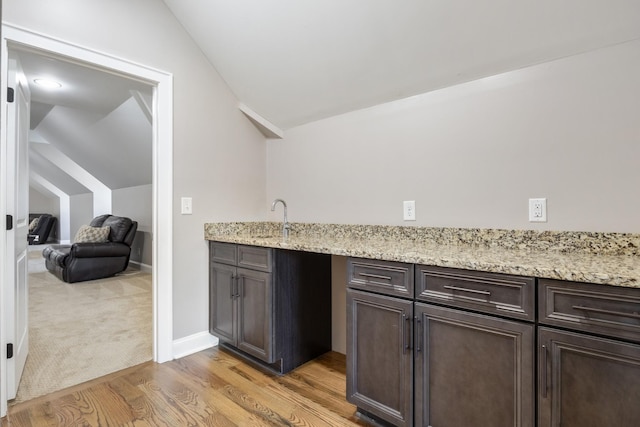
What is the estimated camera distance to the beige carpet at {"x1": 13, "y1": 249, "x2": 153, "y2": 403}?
7.48ft

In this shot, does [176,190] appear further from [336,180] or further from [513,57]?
[513,57]

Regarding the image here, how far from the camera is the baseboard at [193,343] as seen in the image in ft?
8.27

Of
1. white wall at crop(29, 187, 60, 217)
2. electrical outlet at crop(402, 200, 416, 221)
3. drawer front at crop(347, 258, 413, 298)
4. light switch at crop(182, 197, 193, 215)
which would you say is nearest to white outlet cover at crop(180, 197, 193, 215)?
light switch at crop(182, 197, 193, 215)

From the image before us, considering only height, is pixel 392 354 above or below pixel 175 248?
below

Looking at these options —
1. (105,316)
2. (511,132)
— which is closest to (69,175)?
(105,316)

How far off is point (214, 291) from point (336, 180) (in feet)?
4.07

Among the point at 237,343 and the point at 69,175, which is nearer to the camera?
the point at 237,343

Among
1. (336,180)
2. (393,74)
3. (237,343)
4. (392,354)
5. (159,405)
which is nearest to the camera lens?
(392,354)

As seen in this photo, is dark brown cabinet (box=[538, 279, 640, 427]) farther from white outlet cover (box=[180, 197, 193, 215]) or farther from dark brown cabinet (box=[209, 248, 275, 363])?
white outlet cover (box=[180, 197, 193, 215])

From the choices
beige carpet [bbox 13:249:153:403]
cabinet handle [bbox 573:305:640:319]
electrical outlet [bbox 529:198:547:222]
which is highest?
electrical outlet [bbox 529:198:547:222]

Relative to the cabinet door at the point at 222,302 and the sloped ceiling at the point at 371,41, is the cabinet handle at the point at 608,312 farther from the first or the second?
the cabinet door at the point at 222,302

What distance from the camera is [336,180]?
265 centimetres

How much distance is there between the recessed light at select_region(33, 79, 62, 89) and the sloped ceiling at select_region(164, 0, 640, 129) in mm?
1793

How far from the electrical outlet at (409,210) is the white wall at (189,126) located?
54.5 inches
